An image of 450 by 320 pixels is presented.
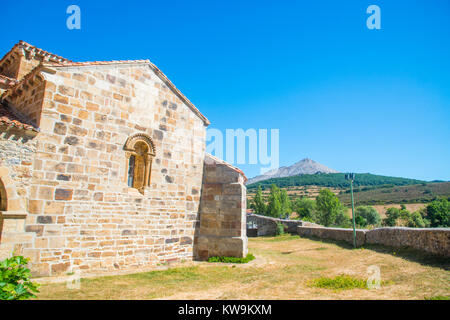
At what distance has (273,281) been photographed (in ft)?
23.5

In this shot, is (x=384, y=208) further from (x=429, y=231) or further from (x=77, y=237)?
(x=77, y=237)

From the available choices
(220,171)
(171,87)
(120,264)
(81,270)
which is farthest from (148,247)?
(171,87)

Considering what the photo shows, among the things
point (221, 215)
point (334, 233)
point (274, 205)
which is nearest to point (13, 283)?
point (221, 215)

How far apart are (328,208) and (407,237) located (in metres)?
28.6

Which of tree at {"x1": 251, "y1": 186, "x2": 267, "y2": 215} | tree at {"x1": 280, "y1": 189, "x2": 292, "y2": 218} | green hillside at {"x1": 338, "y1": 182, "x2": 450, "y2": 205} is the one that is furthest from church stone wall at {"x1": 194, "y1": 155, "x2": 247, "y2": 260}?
green hillside at {"x1": 338, "y1": 182, "x2": 450, "y2": 205}

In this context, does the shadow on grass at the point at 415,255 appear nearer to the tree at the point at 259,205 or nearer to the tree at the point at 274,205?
the tree at the point at 274,205

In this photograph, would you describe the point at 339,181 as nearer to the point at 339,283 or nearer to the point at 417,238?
the point at 417,238

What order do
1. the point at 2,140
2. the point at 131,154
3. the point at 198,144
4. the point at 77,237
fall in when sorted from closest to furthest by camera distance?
the point at 2,140
the point at 77,237
the point at 131,154
the point at 198,144

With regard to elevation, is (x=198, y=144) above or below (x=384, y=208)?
above

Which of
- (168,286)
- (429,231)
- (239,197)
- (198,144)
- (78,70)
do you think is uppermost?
(78,70)

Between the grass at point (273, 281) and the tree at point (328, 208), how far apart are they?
93.3 ft

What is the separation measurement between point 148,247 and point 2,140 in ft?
17.2

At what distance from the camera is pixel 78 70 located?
8.13 metres

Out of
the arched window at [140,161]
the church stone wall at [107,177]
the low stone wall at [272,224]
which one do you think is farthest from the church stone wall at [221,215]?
the low stone wall at [272,224]
